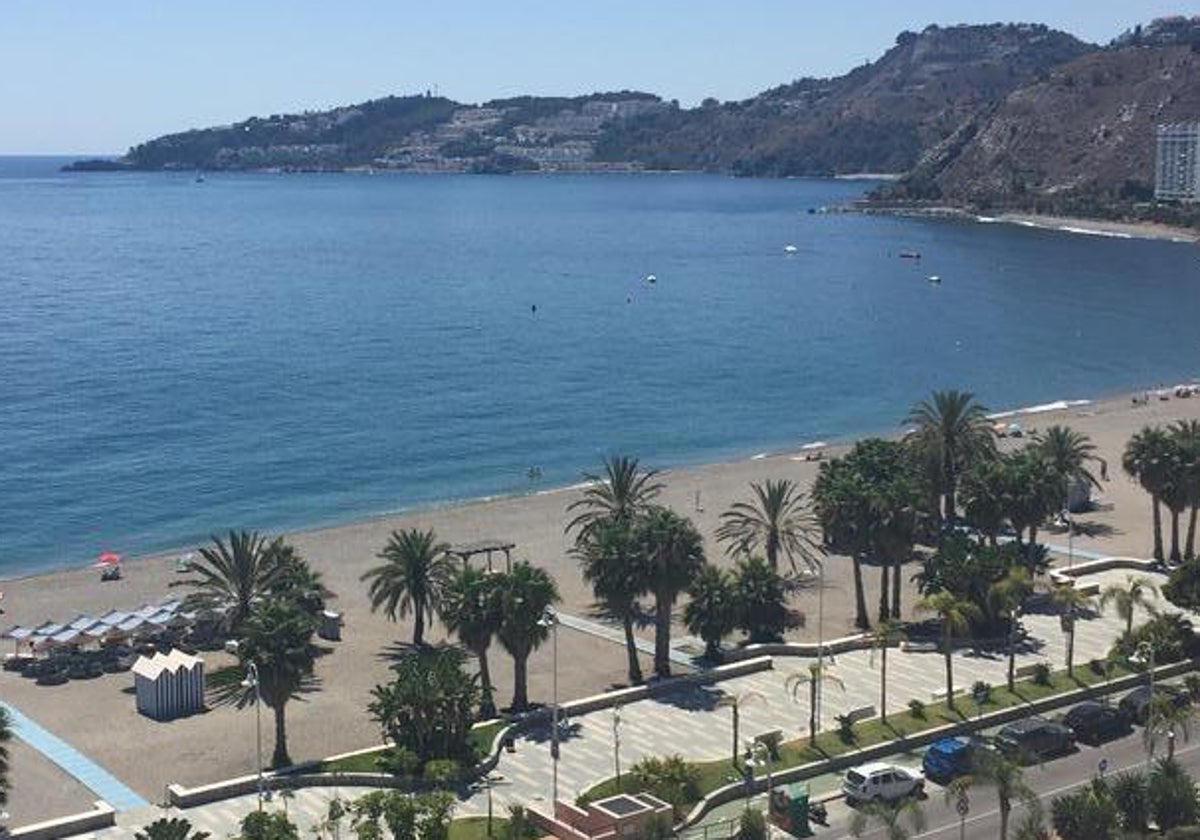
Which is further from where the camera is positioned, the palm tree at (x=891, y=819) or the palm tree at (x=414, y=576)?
the palm tree at (x=414, y=576)

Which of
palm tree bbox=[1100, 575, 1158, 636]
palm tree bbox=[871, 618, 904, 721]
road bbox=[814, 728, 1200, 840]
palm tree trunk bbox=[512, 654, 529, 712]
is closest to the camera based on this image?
road bbox=[814, 728, 1200, 840]

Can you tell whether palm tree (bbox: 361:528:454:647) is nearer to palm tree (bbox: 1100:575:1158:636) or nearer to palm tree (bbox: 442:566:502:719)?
palm tree (bbox: 442:566:502:719)

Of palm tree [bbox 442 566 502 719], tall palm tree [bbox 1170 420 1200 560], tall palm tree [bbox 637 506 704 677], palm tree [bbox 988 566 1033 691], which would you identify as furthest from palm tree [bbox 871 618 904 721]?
tall palm tree [bbox 1170 420 1200 560]

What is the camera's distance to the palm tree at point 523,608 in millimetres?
44656

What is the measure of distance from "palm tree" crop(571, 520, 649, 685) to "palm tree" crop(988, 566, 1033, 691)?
1090 centimetres

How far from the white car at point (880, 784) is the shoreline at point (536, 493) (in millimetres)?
38224

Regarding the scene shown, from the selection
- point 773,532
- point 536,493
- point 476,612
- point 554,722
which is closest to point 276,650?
point 476,612

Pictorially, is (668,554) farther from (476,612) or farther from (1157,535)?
(1157,535)

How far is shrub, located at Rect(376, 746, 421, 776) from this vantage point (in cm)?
4034

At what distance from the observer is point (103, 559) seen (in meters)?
66.2

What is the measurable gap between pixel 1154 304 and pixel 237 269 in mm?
101783

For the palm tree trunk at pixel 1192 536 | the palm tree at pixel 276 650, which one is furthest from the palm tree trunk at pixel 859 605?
the palm tree at pixel 276 650

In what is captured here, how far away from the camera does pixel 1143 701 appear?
43406mm

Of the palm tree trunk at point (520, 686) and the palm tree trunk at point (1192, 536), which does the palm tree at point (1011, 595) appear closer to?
the palm tree trunk at point (1192, 536)
